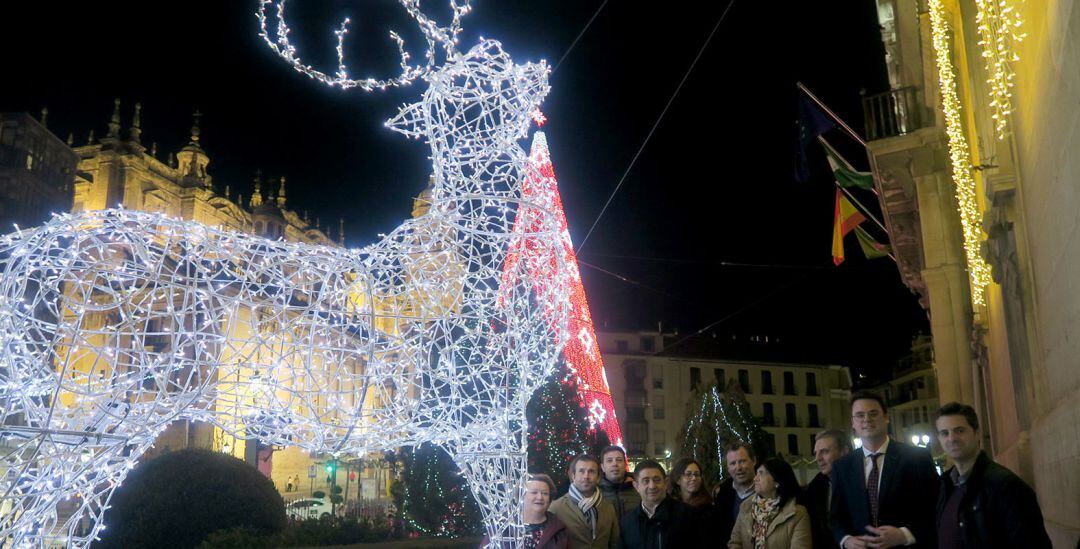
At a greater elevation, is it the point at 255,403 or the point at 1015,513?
the point at 255,403

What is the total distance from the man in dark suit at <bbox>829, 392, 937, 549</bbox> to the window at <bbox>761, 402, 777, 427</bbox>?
53.5m

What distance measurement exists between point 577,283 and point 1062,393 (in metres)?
10.5

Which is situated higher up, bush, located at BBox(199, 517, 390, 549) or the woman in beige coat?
the woman in beige coat

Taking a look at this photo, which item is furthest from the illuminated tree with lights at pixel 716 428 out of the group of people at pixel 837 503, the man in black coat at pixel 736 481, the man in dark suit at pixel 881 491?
the man in dark suit at pixel 881 491

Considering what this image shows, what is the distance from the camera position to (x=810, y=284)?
3303 centimetres

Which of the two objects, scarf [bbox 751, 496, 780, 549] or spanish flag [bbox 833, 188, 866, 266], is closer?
scarf [bbox 751, 496, 780, 549]

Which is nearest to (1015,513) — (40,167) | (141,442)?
(141,442)

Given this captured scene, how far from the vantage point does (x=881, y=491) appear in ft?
14.1

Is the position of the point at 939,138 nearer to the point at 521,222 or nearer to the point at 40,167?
the point at 521,222

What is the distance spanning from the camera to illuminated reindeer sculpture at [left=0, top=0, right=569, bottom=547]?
5.84m

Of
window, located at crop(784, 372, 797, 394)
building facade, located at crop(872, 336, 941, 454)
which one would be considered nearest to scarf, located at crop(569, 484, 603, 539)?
building facade, located at crop(872, 336, 941, 454)

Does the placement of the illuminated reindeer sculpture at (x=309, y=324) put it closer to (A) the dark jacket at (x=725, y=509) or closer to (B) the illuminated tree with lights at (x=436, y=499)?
(A) the dark jacket at (x=725, y=509)

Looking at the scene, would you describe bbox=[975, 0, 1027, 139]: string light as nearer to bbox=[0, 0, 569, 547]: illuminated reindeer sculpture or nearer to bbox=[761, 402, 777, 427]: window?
bbox=[0, 0, 569, 547]: illuminated reindeer sculpture

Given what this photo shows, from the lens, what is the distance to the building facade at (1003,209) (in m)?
5.05
